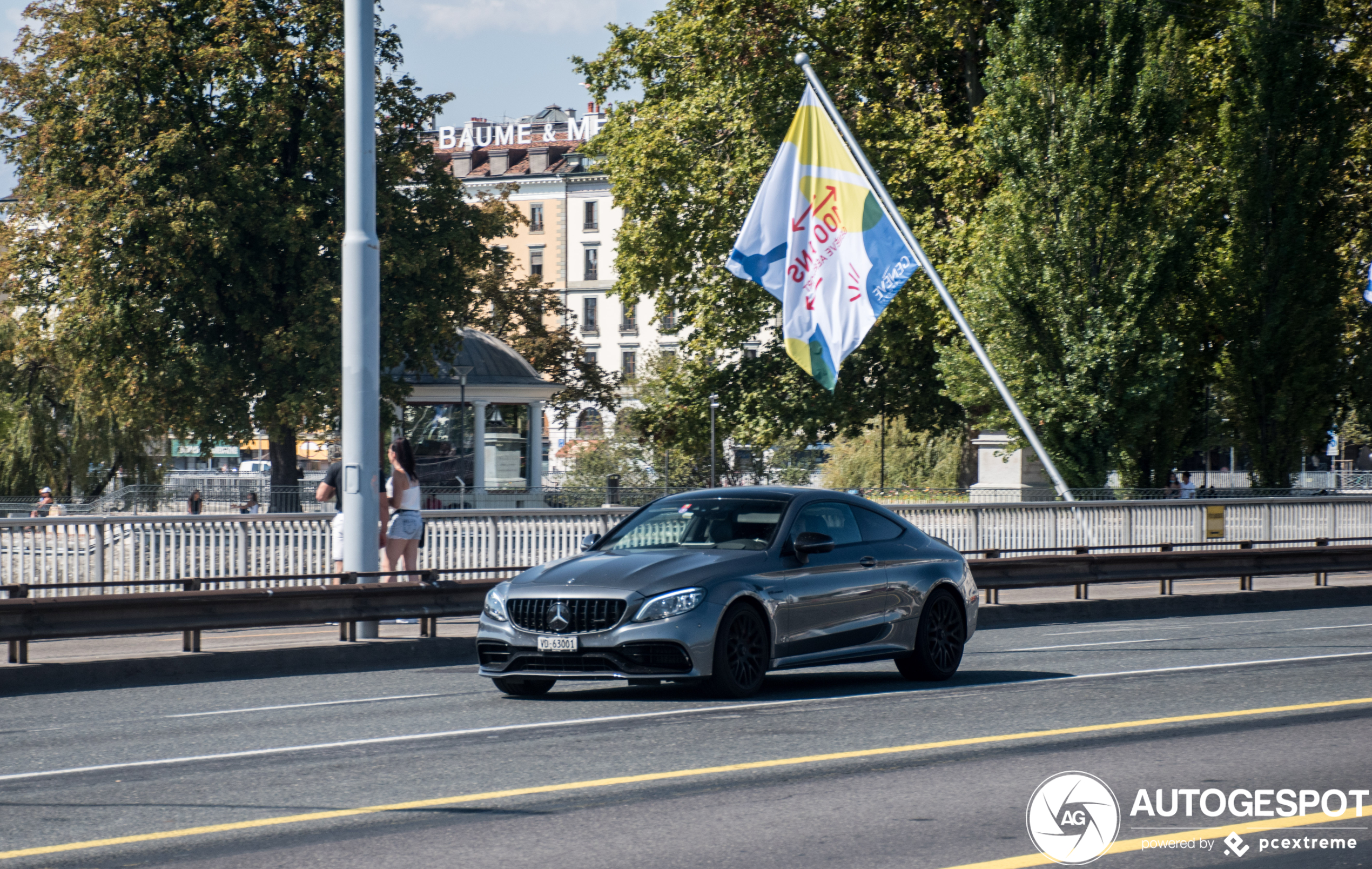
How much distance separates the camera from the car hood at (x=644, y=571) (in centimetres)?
1088

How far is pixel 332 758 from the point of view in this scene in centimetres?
884

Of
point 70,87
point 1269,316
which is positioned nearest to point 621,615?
point 1269,316

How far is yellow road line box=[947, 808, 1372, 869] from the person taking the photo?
6078 mm

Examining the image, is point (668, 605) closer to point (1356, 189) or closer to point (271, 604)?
point (271, 604)

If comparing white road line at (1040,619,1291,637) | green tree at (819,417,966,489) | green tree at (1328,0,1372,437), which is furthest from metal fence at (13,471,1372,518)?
green tree at (819,417,966,489)

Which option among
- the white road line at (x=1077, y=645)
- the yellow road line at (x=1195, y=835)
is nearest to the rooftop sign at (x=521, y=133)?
the white road line at (x=1077, y=645)

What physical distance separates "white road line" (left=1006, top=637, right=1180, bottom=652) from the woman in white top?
6367 millimetres

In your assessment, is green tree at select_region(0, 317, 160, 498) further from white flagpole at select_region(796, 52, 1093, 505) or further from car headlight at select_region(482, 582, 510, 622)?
car headlight at select_region(482, 582, 510, 622)

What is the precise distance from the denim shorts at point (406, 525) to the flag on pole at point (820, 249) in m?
6.30

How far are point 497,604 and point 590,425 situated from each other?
72629 millimetres

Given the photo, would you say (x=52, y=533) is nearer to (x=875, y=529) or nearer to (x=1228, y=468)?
(x=875, y=529)

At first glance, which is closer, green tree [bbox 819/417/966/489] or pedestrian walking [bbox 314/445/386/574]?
pedestrian walking [bbox 314/445/386/574]

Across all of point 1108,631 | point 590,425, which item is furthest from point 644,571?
point 590,425

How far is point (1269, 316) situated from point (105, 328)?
26.8 m
